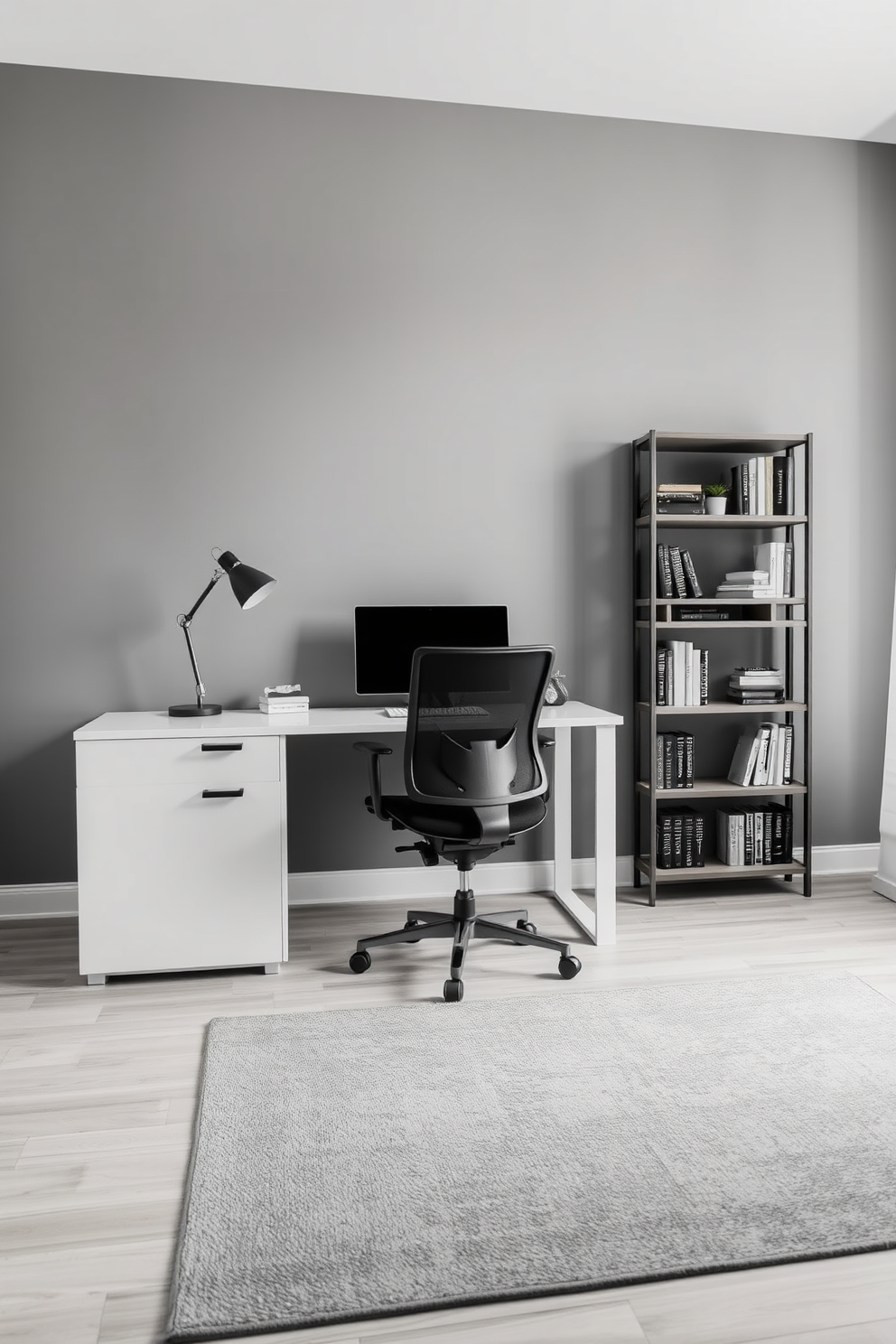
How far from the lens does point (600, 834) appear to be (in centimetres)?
313


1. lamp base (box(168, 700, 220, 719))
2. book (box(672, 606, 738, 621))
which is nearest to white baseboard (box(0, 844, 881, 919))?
lamp base (box(168, 700, 220, 719))

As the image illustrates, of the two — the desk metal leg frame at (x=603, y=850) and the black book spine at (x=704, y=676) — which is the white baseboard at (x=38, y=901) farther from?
the black book spine at (x=704, y=676)

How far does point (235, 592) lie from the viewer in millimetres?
3104

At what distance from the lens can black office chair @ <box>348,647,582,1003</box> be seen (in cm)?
264

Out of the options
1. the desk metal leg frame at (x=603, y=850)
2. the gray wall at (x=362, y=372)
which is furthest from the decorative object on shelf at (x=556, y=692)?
the gray wall at (x=362, y=372)

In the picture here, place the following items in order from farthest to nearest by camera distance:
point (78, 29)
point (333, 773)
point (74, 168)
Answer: point (333, 773), point (74, 168), point (78, 29)

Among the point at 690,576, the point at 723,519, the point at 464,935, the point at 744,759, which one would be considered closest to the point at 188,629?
the point at 464,935

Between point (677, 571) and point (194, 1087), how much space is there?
2456 millimetres

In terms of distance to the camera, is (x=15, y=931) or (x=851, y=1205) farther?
(x=15, y=931)

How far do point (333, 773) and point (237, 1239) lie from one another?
2062 mm

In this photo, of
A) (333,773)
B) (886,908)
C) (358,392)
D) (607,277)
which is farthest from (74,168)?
(886,908)

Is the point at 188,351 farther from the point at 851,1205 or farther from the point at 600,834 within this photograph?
the point at 851,1205

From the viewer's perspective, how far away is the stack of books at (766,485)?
11.7 ft

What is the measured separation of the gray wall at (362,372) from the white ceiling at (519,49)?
12 cm
